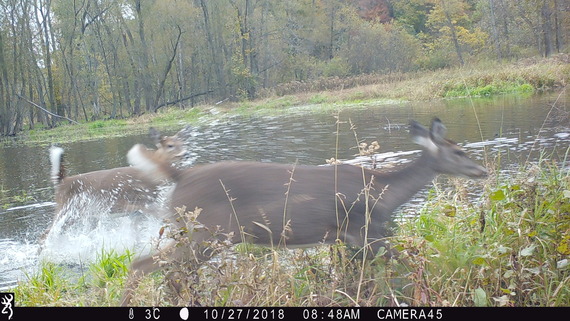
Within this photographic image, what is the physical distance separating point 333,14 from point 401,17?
10863mm

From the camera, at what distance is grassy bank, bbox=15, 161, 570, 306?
3.44 meters

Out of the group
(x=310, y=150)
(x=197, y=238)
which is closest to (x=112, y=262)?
(x=197, y=238)

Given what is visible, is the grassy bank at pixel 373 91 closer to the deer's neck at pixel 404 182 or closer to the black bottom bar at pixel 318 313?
the deer's neck at pixel 404 182

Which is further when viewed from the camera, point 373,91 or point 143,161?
point 373,91

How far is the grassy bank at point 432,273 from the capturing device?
344cm

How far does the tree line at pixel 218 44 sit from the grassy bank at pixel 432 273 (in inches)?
1512

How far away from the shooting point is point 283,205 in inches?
147

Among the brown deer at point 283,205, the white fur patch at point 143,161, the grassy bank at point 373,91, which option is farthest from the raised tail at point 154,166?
the grassy bank at point 373,91

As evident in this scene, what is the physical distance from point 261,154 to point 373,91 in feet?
71.9

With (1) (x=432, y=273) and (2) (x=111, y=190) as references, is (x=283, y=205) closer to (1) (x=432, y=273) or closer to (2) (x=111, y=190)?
(1) (x=432, y=273)

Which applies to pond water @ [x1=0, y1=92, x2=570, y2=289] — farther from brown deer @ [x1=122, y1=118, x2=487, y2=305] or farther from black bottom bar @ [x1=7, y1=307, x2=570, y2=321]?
black bottom bar @ [x1=7, y1=307, x2=570, y2=321]

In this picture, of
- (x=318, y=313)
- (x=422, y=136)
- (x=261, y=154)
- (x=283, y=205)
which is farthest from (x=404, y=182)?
(x=261, y=154)

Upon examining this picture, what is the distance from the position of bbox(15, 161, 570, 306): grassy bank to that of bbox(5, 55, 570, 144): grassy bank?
13710mm

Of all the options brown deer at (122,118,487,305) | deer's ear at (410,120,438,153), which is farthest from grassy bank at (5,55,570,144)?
brown deer at (122,118,487,305)
